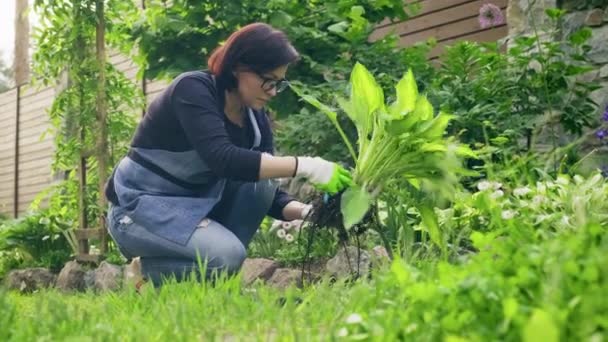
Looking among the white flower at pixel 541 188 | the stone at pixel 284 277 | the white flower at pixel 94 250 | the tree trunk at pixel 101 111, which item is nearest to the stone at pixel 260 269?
the stone at pixel 284 277

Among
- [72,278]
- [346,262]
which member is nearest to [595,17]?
[346,262]

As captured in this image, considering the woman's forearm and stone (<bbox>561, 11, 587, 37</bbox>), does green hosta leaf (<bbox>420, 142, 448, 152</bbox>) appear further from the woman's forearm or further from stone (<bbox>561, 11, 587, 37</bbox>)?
stone (<bbox>561, 11, 587, 37</bbox>)

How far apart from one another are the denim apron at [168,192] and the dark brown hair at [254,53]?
0.92 ft

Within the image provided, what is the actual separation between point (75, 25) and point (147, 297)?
345 centimetres

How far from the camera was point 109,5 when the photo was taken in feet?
17.5

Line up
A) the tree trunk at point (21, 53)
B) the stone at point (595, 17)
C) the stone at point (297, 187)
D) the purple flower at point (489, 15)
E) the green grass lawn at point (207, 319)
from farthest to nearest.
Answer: the tree trunk at point (21, 53) < the stone at point (297, 187) < the purple flower at point (489, 15) < the stone at point (595, 17) < the green grass lawn at point (207, 319)

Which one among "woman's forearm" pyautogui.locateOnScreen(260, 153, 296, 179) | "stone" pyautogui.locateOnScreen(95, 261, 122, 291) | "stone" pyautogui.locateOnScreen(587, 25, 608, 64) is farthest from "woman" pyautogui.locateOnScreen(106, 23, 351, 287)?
"stone" pyautogui.locateOnScreen(587, 25, 608, 64)

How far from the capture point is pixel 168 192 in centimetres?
314

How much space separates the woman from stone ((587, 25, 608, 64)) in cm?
200

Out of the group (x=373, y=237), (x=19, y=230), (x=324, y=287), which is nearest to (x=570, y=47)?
(x=373, y=237)

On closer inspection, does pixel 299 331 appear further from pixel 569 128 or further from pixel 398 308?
pixel 569 128

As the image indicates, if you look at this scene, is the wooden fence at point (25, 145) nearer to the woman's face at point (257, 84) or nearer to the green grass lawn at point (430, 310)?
the woman's face at point (257, 84)

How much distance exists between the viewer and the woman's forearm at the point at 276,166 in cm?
280

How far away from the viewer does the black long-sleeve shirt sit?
2816 mm
